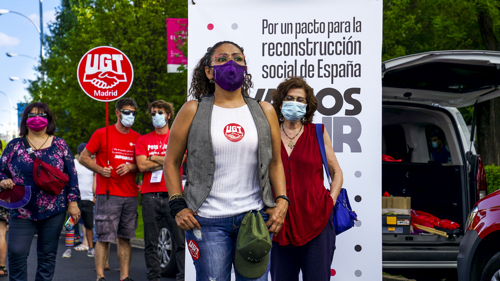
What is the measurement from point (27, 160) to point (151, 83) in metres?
16.8

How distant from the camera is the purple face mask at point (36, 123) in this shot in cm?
555

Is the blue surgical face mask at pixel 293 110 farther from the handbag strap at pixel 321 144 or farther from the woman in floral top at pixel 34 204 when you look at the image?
the woman in floral top at pixel 34 204

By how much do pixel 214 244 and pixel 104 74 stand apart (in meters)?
5.62

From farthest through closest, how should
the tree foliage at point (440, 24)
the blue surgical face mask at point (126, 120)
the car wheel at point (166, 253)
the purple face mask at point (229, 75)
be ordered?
the tree foliage at point (440, 24), the car wheel at point (166, 253), the blue surgical face mask at point (126, 120), the purple face mask at point (229, 75)

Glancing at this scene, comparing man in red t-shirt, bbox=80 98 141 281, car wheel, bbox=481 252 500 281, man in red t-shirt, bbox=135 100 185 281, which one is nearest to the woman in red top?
car wheel, bbox=481 252 500 281

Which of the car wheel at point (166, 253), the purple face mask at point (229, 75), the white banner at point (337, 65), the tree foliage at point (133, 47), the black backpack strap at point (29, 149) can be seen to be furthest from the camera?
the tree foliage at point (133, 47)

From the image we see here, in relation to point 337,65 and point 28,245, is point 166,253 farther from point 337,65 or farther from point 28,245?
point 337,65

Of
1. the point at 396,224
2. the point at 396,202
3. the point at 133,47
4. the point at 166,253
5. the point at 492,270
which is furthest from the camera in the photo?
the point at 133,47

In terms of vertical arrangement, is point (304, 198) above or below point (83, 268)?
above

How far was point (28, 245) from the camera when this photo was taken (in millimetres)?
5434

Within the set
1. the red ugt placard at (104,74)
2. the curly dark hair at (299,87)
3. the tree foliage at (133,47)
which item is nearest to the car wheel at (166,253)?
the red ugt placard at (104,74)

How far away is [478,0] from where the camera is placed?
11781mm

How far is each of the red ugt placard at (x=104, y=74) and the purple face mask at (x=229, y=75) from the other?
5015 mm

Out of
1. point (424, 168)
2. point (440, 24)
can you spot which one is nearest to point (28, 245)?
point (424, 168)
